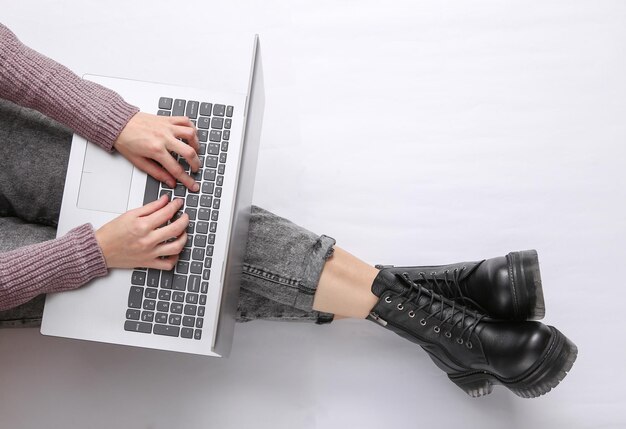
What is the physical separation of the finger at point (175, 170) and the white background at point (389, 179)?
0.35m

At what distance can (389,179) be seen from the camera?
Answer: 122 centimetres

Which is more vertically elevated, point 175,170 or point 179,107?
point 179,107

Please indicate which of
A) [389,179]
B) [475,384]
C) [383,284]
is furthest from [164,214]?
[475,384]

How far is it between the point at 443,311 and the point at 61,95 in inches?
28.1

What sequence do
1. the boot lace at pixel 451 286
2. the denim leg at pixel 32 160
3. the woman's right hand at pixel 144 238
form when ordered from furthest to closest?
the boot lace at pixel 451 286, the denim leg at pixel 32 160, the woman's right hand at pixel 144 238

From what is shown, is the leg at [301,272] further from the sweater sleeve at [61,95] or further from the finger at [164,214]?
the sweater sleeve at [61,95]

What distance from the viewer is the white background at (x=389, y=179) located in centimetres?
116

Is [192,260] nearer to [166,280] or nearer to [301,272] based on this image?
[166,280]

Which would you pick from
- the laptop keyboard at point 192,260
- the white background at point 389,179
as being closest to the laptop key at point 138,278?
the laptop keyboard at point 192,260

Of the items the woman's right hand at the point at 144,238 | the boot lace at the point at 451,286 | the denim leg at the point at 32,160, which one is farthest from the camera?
the boot lace at the point at 451,286

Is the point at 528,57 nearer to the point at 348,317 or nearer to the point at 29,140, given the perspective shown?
the point at 348,317

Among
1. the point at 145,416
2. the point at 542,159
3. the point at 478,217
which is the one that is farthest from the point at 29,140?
the point at 542,159

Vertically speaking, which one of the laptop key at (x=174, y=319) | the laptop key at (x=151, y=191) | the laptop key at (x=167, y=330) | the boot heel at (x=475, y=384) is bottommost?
the boot heel at (x=475, y=384)

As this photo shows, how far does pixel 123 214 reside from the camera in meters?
0.88
